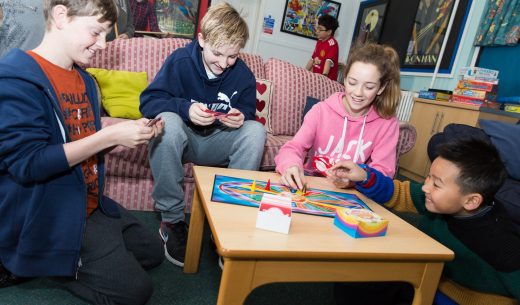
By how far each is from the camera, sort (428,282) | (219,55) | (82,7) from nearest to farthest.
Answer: (428,282) → (82,7) → (219,55)

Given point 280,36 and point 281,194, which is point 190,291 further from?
point 280,36

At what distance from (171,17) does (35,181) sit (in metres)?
4.32

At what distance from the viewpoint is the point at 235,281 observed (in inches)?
27.1

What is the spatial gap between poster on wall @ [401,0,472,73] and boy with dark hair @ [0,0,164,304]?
11.4 feet

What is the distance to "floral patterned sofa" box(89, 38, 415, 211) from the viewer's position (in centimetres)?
168

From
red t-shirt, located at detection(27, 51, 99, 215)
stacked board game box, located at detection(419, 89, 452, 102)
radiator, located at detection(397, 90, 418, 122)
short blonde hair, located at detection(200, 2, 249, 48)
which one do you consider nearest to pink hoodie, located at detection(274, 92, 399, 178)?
short blonde hair, located at detection(200, 2, 249, 48)

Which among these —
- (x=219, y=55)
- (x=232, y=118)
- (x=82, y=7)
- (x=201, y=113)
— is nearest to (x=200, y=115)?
(x=201, y=113)

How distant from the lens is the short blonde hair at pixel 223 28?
1425mm

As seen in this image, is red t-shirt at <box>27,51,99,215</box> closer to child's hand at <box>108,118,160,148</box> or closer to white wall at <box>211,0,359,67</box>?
child's hand at <box>108,118,160,148</box>

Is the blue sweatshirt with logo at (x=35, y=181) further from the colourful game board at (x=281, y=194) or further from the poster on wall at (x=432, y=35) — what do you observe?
the poster on wall at (x=432, y=35)

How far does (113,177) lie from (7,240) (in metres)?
0.79

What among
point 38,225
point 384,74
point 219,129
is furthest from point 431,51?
point 38,225

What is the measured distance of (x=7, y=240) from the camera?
0.91 meters

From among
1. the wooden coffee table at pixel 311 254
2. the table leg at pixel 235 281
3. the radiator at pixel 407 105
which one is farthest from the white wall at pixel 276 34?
the table leg at pixel 235 281
